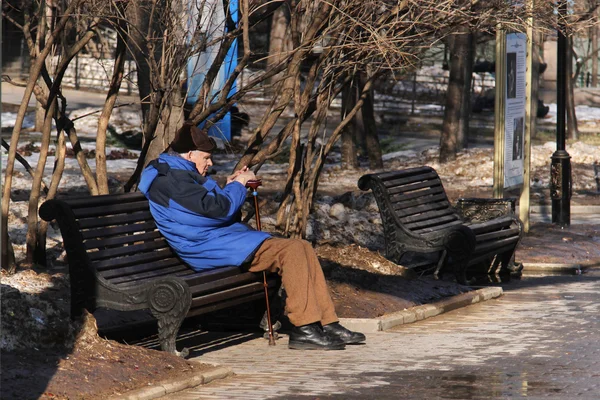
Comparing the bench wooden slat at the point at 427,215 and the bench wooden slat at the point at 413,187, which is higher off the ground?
the bench wooden slat at the point at 413,187

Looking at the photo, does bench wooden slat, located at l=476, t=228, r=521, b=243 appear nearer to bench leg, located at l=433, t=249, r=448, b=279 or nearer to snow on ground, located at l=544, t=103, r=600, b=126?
bench leg, located at l=433, t=249, r=448, b=279

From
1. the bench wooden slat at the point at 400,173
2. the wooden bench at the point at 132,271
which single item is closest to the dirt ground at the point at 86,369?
the wooden bench at the point at 132,271

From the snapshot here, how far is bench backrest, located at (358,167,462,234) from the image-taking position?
1084 centimetres

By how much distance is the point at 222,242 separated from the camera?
7652 mm

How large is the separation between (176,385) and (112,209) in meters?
1.55

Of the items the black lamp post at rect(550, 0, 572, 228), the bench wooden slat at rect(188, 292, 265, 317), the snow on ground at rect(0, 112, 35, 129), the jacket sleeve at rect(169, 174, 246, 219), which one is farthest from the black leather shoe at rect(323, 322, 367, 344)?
the snow on ground at rect(0, 112, 35, 129)

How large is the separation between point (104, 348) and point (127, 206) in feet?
3.93

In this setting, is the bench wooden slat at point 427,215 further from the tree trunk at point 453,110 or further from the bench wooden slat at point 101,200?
the tree trunk at point 453,110

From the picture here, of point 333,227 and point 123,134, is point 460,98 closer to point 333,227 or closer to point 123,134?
point 123,134

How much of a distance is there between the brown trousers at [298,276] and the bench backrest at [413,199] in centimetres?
314

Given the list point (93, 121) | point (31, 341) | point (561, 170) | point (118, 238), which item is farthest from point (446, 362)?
point (93, 121)

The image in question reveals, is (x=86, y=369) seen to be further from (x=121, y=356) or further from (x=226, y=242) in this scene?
(x=226, y=242)

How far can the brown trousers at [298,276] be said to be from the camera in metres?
7.60

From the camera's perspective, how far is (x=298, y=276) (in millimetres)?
7602
